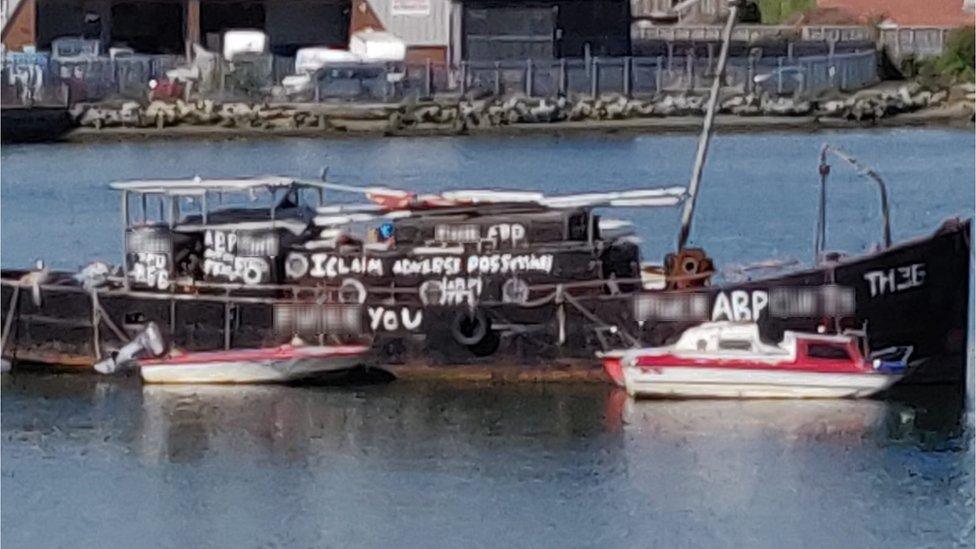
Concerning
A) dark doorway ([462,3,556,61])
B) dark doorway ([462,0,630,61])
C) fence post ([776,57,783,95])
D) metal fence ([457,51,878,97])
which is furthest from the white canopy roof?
fence post ([776,57,783,95])

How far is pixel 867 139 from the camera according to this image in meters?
72.8

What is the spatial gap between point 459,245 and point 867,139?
134 feet

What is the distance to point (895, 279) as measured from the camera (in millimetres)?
32344

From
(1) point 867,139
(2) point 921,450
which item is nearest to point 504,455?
(2) point 921,450

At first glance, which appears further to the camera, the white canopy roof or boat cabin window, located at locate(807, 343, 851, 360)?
the white canopy roof

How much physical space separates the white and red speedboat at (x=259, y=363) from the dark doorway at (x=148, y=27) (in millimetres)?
46758

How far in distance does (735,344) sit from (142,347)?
730 centimetres

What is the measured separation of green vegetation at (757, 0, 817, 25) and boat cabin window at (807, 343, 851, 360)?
225 ft

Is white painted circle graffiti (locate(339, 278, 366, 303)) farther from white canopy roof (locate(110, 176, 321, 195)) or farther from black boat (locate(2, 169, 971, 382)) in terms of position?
white canopy roof (locate(110, 176, 321, 195))

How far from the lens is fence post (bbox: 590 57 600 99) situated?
251 ft

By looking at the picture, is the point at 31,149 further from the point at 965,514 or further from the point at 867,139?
the point at 965,514

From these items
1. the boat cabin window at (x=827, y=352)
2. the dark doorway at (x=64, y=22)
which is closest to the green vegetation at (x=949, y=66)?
the dark doorway at (x=64, y=22)

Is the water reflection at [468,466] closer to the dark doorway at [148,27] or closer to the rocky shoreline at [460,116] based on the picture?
the rocky shoreline at [460,116]

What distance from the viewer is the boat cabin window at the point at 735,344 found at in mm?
32344
